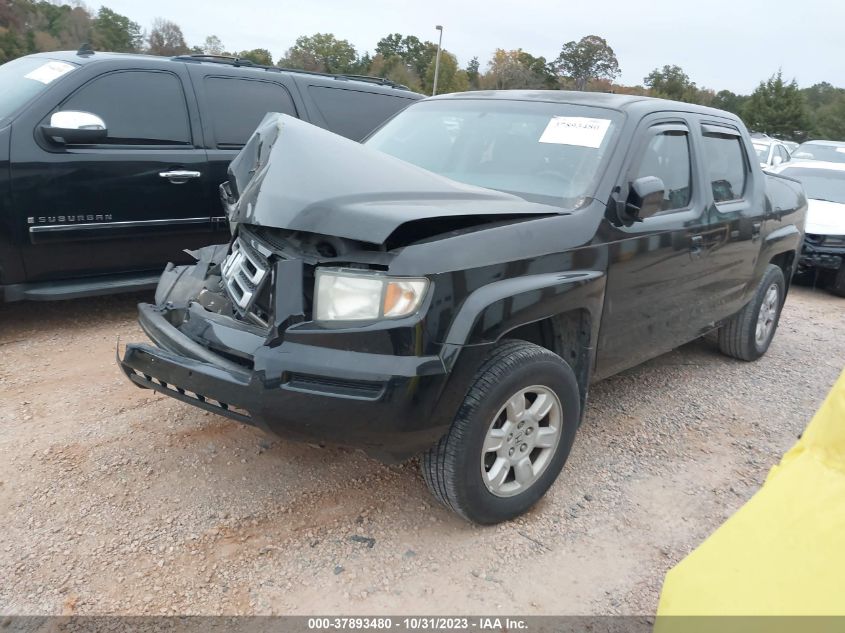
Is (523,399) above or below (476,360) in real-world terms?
below

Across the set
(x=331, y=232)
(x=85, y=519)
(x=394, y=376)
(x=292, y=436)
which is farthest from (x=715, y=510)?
(x=85, y=519)

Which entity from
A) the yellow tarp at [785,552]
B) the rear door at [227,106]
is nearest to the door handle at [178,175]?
the rear door at [227,106]

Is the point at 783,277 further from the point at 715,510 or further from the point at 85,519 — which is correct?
the point at 85,519

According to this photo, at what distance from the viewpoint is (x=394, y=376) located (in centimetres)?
226

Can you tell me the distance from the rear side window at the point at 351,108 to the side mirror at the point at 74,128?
2026 mm

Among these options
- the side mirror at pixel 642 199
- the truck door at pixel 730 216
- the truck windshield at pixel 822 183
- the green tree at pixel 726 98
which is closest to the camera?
the side mirror at pixel 642 199

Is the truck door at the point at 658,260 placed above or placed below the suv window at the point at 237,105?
below

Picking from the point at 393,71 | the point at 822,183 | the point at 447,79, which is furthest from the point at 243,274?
the point at 447,79

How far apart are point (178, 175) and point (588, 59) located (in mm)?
57391

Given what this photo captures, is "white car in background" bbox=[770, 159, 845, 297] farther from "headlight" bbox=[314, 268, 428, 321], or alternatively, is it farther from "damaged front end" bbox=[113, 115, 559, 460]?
"headlight" bbox=[314, 268, 428, 321]

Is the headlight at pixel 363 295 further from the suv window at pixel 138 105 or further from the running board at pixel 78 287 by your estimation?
the suv window at pixel 138 105

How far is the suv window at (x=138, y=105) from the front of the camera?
15.0ft

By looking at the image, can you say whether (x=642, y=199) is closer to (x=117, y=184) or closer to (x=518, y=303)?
(x=518, y=303)

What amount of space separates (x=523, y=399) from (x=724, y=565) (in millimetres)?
1041
